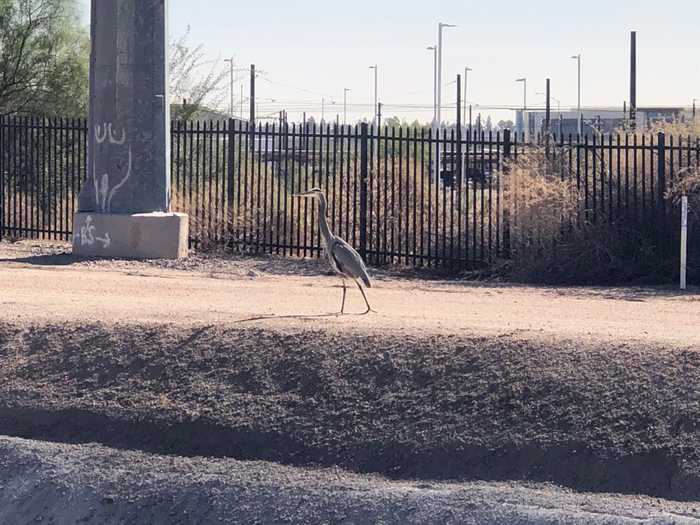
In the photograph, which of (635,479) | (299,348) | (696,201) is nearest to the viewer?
(635,479)

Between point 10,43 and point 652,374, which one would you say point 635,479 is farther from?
point 10,43

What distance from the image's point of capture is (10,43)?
1181 inches

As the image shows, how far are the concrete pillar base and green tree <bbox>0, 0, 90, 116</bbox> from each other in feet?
38.9

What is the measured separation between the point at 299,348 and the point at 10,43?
21925 millimetres

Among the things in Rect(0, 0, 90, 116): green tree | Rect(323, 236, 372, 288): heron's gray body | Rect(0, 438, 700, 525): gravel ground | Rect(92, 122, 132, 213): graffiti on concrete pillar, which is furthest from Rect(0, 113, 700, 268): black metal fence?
Rect(0, 438, 700, 525): gravel ground

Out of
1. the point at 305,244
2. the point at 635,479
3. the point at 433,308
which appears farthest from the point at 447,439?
the point at 305,244

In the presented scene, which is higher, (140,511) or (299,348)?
(299,348)

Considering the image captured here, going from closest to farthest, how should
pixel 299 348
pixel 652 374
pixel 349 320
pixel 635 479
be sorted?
1. pixel 635 479
2. pixel 652 374
3. pixel 299 348
4. pixel 349 320

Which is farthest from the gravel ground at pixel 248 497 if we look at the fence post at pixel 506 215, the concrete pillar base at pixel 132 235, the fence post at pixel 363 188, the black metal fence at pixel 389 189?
the fence post at pixel 363 188

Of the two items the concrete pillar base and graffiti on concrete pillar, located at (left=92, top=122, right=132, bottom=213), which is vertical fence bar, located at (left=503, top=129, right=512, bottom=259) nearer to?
the concrete pillar base

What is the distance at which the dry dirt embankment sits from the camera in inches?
353

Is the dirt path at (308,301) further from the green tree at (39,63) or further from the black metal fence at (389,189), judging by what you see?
the green tree at (39,63)

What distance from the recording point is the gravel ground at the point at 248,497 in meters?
8.30

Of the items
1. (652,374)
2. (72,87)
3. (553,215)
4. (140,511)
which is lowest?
(140,511)
